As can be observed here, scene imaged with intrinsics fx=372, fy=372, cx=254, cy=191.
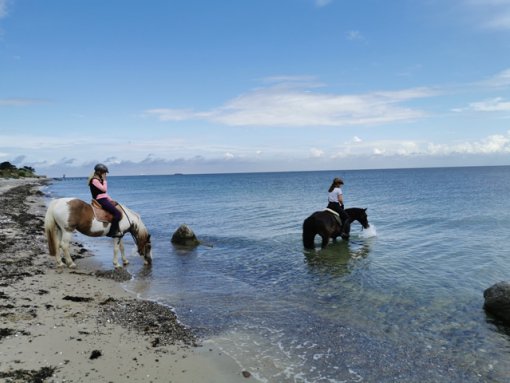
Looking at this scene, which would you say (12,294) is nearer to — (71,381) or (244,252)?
(71,381)

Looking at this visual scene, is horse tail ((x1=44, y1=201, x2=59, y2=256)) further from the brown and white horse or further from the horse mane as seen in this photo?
the horse mane

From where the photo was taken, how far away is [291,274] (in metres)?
11.9

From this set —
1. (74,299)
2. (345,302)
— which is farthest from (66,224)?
(345,302)

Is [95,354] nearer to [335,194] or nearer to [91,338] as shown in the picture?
[91,338]

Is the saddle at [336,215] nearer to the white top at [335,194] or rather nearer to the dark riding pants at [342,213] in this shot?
the dark riding pants at [342,213]

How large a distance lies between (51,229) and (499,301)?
11.9 meters

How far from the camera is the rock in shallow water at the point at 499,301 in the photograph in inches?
310

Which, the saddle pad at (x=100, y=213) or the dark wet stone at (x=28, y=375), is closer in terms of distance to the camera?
the dark wet stone at (x=28, y=375)

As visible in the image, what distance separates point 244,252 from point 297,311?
24.2ft

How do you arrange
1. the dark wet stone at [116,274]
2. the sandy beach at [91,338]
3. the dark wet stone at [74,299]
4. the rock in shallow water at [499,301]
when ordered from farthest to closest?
1. the dark wet stone at [116,274]
2. the dark wet stone at [74,299]
3. the rock in shallow water at [499,301]
4. the sandy beach at [91,338]

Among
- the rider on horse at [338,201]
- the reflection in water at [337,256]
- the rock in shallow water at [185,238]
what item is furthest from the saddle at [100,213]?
the rider on horse at [338,201]

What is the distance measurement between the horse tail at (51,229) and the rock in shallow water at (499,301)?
38.4 feet

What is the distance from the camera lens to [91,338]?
6.41m

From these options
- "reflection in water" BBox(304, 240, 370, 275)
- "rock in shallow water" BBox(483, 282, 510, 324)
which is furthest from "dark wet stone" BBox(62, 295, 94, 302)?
"rock in shallow water" BBox(483, 282, 510, 324)
